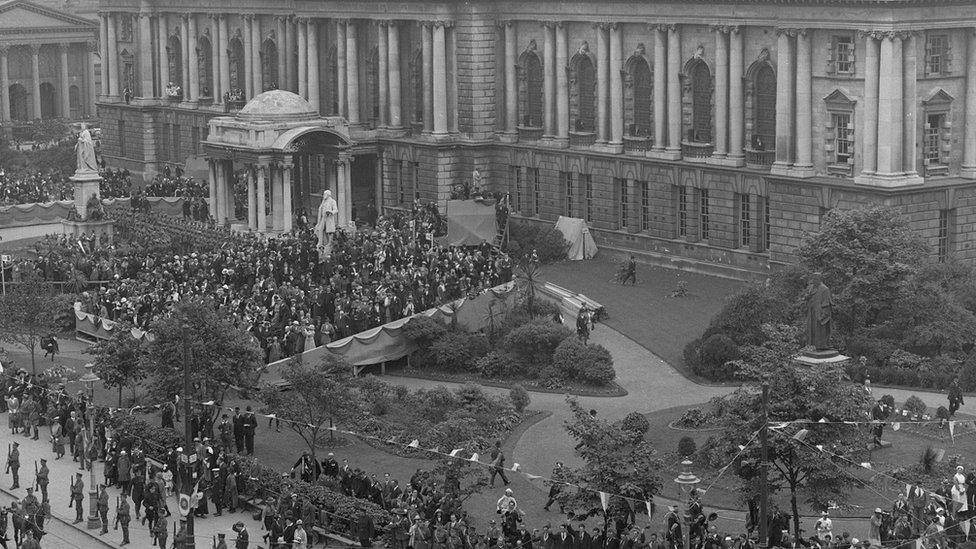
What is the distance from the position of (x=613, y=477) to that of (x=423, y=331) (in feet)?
82.7

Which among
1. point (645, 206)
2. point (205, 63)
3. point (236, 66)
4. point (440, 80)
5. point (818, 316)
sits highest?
point (205, 63)

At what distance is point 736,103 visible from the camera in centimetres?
10156

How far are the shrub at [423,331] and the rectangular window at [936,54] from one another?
81.3 ft

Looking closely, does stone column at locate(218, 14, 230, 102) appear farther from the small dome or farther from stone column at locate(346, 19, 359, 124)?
the small dome

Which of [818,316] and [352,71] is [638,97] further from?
[818,316]

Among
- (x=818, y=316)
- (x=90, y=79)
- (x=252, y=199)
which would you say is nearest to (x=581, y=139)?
(x=252, y=199)

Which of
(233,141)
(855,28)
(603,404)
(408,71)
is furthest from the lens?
(408,71)

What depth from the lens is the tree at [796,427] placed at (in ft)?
200

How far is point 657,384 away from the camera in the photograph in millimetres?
82375

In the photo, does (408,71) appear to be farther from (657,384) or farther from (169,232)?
(657,384)

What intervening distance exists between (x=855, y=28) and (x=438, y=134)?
3178 cm

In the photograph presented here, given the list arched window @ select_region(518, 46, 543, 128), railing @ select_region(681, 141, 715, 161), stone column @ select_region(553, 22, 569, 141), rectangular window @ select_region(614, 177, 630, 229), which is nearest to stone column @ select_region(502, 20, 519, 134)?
arched window @ select_region(518, 46, 543, 128)

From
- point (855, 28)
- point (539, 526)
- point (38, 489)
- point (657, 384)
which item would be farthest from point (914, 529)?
point (855, 28)

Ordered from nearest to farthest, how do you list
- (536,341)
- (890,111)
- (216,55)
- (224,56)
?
1. (536,341)
2. (890,111)
3. (224,56)
4. (216,55)
